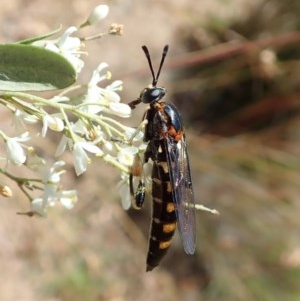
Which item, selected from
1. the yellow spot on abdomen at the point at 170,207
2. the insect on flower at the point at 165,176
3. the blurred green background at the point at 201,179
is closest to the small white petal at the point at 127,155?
the insect on flower at the point at 165,176

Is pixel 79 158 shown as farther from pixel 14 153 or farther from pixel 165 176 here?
pixel 165 176

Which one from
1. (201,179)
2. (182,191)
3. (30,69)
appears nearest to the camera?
(30,69)

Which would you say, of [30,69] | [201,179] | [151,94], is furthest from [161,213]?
[201,179]

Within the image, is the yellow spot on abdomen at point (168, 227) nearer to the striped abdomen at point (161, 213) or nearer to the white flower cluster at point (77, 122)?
the striped abdomen at point (161, 213)

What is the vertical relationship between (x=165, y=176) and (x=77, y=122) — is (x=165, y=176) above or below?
below

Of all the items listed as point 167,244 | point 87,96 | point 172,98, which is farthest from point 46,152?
point 87,96
